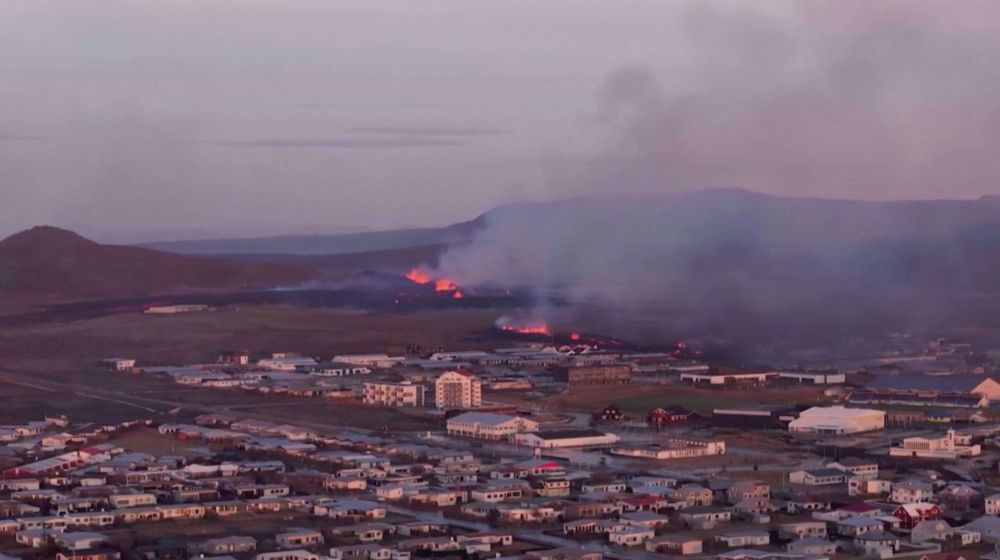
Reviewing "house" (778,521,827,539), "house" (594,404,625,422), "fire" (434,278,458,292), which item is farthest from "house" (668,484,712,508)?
"fire" (434,278,458,292)

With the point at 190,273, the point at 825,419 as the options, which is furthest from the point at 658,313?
the point at 190,273

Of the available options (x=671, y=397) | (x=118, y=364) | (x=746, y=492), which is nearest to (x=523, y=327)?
(x=118, y=364)

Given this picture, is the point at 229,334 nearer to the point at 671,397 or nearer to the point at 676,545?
the point at 671,397

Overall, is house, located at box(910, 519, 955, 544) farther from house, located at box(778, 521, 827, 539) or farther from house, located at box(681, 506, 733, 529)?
house, located at box(681, 506, 733, 529)

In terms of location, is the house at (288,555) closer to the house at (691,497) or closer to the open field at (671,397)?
the house at (691,497)

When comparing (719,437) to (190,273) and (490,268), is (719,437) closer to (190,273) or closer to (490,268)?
(490,268)
